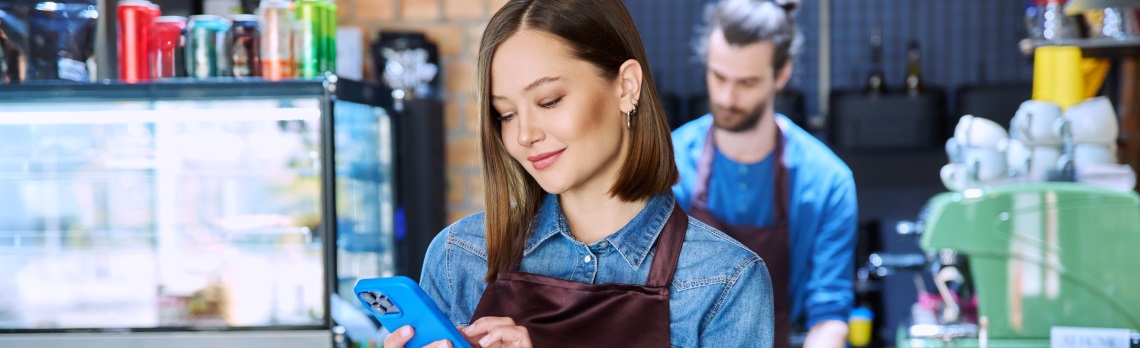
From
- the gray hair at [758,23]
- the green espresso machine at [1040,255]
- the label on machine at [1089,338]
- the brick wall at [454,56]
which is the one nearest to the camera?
the label on machine at [1089,338]

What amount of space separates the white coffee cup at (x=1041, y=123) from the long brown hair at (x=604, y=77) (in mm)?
1880

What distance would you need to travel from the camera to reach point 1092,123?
296cm

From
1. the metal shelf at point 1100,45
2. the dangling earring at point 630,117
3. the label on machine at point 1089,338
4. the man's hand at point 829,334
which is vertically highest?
the metal shelf at point 1100,45

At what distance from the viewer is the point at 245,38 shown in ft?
10.4

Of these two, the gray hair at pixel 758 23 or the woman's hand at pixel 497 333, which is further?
the gray hair at pixel 758 23

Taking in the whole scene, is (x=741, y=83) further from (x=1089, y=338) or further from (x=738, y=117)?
(x=1089, y=338)

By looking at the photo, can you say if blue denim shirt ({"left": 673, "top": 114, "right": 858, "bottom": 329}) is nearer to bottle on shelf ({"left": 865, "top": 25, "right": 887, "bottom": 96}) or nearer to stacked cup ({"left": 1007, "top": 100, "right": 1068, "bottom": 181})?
stacked cup ({"left": 1007, "top": 100, "right": 1068, "bottom": 181})

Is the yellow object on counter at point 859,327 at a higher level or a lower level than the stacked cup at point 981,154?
lower

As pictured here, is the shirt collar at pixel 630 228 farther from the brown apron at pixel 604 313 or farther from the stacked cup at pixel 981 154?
the stacked cup at pixel 981 154

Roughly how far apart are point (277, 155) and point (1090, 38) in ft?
7.40

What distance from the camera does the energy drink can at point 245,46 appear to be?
10.4 ft

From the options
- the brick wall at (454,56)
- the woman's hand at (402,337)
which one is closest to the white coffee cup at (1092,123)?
the brick wall at (454,56)

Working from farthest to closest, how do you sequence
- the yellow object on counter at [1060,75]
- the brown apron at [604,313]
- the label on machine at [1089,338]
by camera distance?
the yellow object on counter at [1060,75], the label on machine at [1089,338], the brown apron at [604,313]

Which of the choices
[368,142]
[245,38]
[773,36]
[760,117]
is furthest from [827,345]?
[245,38]
